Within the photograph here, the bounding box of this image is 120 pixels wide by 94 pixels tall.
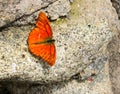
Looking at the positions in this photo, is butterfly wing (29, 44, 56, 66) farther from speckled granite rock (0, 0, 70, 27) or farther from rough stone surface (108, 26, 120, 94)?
rough stone surface (108, 26, 120, 94)

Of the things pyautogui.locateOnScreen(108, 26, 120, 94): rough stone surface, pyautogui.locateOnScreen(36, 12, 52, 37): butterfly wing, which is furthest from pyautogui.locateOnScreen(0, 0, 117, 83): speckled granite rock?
pyautogui.locateOnScreen(108, 26, 120, 94): rough stone surface

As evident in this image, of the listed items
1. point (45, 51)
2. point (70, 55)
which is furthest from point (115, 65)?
point (45, 51)

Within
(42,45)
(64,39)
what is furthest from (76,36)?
(42,45)

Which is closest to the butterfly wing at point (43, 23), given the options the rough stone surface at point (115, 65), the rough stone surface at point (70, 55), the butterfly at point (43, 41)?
the butterfly at point (43, 41)

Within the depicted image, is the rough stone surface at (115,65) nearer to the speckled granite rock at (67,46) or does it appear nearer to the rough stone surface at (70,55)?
the rough stone surface at (70,55)

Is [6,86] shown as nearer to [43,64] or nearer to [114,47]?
[43,64]
